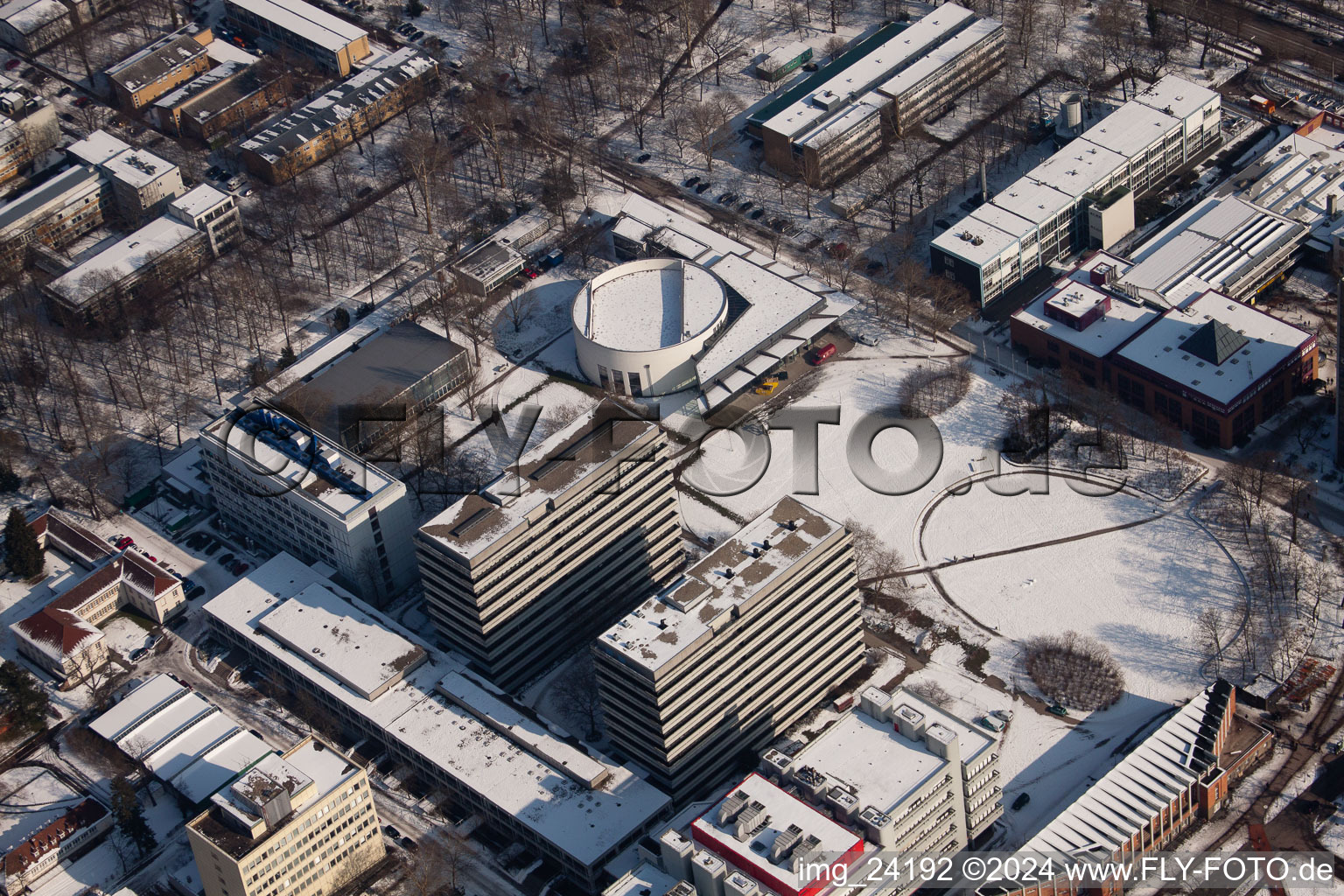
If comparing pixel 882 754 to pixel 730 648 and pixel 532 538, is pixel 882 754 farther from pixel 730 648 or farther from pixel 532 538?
pixel 532 538

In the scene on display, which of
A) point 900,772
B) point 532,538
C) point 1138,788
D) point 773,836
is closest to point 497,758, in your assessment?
point 532,538

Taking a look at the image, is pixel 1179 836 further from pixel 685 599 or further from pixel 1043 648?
pixel 685 599

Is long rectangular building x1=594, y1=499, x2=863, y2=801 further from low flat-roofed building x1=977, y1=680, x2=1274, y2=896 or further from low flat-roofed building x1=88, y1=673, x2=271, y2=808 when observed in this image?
low flat-roofed building x1=88, y1=673, x2=271, y2=808

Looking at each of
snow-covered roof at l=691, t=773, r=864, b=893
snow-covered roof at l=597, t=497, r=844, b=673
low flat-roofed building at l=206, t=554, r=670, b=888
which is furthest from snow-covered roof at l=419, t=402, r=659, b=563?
snow-covered roof at l=691, t=773, r=864, b=893

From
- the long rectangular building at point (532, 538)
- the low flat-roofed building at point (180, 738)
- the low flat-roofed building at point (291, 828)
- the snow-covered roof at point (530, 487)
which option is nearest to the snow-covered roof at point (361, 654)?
the long rectangular building at point (532, 538)

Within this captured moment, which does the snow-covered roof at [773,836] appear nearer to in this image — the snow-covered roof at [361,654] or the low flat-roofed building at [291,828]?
the low flat-roofed building at [291,828]

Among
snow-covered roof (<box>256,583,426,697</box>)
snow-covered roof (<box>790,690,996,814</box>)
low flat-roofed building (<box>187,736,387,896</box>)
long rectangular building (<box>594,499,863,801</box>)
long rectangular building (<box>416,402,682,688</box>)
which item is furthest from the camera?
snow-covered roof (<box>256,583,426,697</box>)
